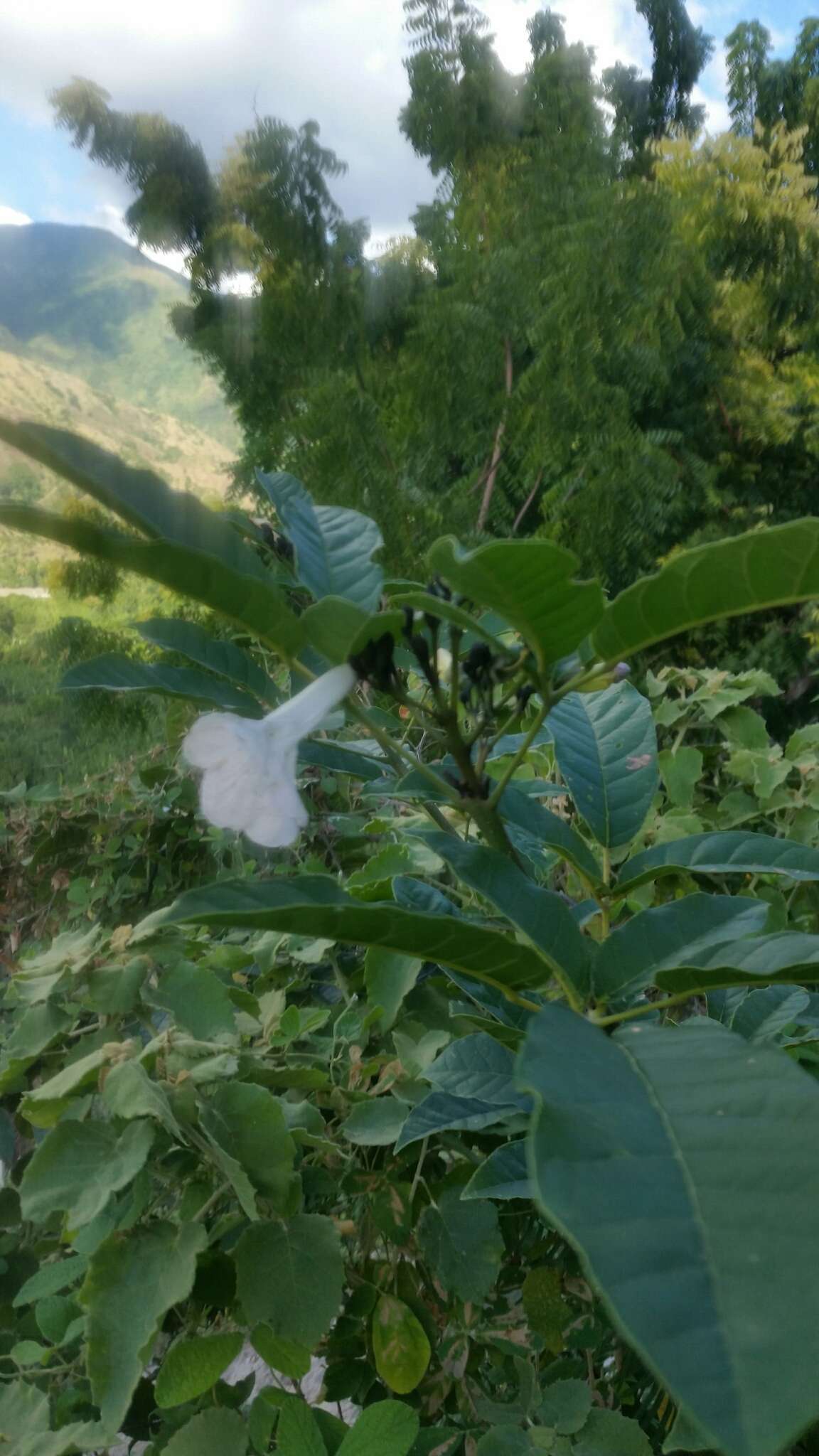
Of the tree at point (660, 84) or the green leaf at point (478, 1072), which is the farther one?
the tree at point (660, 84)

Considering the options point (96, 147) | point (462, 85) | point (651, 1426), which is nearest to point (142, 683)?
point (651, 1426)

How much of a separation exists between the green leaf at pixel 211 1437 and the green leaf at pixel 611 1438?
114 mm

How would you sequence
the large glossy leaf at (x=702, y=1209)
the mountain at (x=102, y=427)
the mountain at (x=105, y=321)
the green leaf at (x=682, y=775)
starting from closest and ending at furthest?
the large glossy leaf at (x=702, y=1209)
the green leaf at (x=682, y=775)
the mountain at (x=102, y=427)
the mountain at (x=105, y=321)

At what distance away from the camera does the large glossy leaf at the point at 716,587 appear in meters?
0.20

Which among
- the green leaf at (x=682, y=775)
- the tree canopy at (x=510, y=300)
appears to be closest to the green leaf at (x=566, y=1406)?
the green leaf at (x=682, y=775)

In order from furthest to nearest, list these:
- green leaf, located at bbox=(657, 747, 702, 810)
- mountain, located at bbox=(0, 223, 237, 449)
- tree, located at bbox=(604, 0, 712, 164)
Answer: tree, located at bbox=(604, 0, 712, 164) < mountain, located at bbox=(0, 223, 237, 449) < green leaf, located at bbox=(657, 747, 702, 810)

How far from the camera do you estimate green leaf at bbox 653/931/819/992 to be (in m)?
0.21

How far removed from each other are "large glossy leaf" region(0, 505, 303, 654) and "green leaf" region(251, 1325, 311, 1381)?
9.9 inches

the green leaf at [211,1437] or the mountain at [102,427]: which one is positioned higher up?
the mountain at [102,427]

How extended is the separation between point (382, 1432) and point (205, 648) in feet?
0.86

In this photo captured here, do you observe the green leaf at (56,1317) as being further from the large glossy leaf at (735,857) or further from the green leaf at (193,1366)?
the large glossy leaf at (735,857)

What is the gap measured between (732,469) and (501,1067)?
9.96 feet

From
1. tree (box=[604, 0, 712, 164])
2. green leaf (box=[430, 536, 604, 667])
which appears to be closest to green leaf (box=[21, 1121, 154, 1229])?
green leaf (box=[430, 536, 604, 667])

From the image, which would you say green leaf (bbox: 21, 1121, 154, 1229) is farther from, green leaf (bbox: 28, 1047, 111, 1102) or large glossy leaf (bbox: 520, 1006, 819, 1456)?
large glossy leaf (bbox: 520, 1006, 819, 1456)
